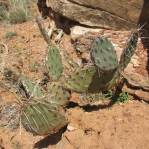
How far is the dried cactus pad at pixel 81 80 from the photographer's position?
471 centimetres

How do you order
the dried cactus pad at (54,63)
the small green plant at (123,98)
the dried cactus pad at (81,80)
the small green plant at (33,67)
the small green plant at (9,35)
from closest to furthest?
the dried cactus pad at (81,80) < the dried cactus pad at (54,63) < the small green plant at (123,98) < the small green plant at (33,67) < the small green plant at (9,35)

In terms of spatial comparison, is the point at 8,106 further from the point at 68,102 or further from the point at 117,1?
the point at 117,1

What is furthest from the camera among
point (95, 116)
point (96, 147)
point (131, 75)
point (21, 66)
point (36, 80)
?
point (21, 66)

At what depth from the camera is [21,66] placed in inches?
243

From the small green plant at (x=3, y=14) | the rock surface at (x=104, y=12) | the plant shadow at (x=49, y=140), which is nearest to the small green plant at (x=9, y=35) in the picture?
the small green plant at (x=3, y=14)

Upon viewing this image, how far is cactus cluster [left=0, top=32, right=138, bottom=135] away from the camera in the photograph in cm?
453

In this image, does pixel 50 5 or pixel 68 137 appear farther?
pixel 50 5

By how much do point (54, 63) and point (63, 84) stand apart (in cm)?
24

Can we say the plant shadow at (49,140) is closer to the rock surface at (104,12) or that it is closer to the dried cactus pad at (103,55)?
the dried cactus pad at (103,55)

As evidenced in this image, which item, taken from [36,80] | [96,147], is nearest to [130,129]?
[96,147]

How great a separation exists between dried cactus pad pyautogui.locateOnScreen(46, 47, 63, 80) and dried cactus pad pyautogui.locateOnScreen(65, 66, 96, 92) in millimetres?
147

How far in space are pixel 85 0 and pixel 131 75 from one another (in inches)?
43.8

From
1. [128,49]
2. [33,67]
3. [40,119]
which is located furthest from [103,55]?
[33,67]

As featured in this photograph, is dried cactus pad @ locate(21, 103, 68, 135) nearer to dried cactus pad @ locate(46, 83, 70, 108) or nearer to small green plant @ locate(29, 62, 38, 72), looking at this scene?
dried cactus pad @ locate(46, 83, 70, 108)
